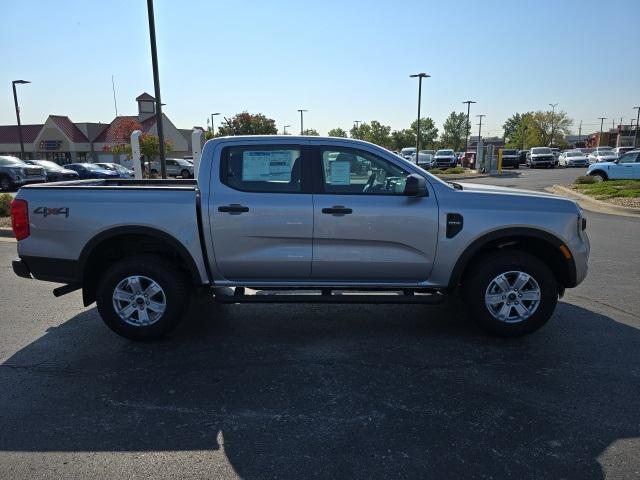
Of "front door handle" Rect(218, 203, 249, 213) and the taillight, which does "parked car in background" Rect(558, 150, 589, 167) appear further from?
the taillight

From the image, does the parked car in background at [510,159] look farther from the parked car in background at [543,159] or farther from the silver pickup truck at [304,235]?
the silver pickup truck at [304,235]

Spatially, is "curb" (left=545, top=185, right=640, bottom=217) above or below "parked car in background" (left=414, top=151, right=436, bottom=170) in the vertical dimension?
below

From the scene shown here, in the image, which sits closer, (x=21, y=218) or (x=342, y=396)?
(x=342, y=396)

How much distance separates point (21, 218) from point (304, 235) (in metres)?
2.64

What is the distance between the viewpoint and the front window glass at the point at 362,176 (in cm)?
441

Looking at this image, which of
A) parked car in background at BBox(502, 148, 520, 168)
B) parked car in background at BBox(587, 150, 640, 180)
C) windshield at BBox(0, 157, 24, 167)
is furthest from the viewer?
parked car in background at BBox(502, 148, 520, 168)

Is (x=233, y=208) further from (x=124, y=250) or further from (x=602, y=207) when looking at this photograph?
(x=602, y=207)

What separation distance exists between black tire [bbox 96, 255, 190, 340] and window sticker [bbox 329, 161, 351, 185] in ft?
5.60

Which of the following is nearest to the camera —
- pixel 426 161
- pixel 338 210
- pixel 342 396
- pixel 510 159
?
pixel 342 396

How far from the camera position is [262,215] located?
4.31 meters

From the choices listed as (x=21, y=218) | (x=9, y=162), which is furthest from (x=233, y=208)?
(x=9, y=162)

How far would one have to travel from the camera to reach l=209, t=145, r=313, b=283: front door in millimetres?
4316

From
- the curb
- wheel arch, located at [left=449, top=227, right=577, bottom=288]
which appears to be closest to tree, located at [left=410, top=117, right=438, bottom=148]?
the curb

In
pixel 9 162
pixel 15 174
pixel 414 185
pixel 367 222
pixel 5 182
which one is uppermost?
pixel 414 185
